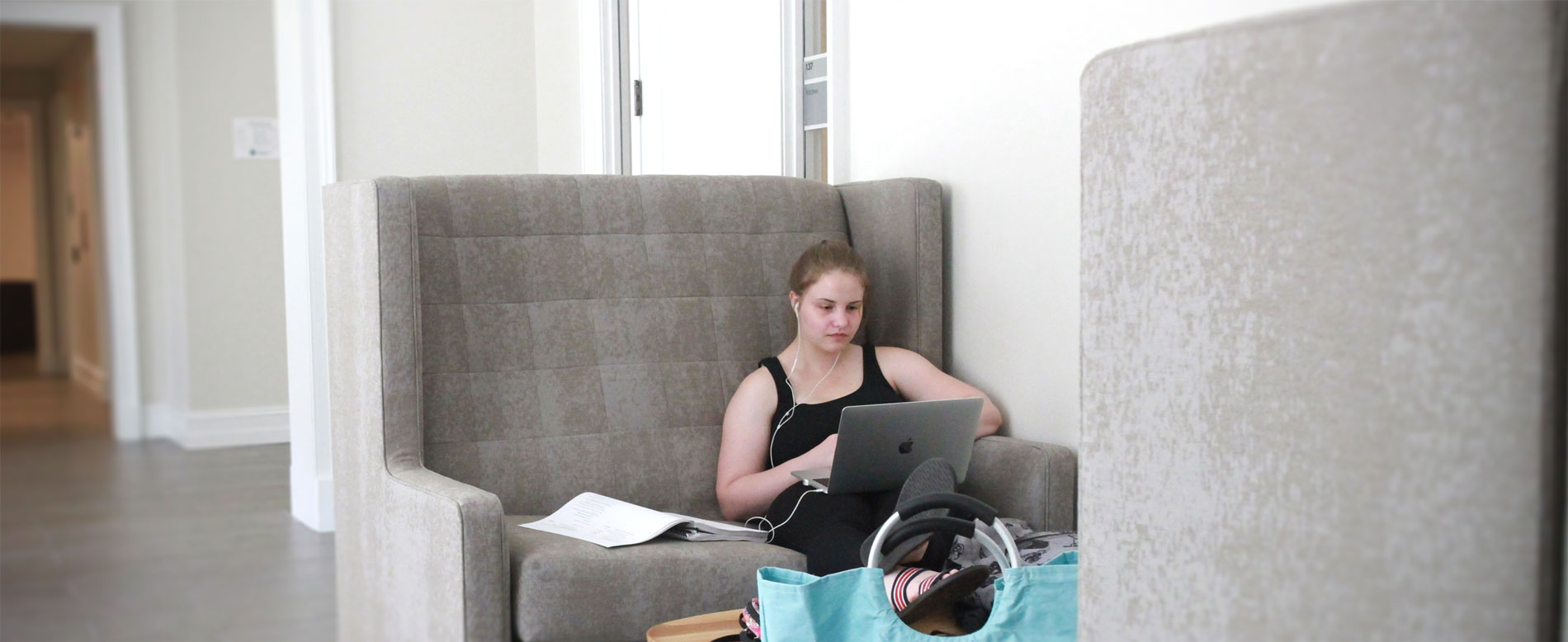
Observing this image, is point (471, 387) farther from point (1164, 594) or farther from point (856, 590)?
point (1164, 594)

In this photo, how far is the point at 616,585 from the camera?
74.4 inches

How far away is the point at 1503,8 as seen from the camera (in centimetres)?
79

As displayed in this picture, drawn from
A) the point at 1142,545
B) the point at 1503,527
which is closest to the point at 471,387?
the point at 1142,545

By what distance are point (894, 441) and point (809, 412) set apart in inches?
12.4

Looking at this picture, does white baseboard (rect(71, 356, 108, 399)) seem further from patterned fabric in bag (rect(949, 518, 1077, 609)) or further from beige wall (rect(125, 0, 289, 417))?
patterned fabric in bag (rect(949, 518, 1077, 609))

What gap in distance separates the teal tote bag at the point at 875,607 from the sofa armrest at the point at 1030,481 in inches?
27.4

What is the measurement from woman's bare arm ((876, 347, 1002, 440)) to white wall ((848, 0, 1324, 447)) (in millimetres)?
118

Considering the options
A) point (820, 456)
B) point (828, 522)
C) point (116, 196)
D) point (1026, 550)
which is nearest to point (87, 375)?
point (116, 196)

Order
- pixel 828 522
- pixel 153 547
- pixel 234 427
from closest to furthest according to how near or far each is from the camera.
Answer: pixel 828 522, pixel 153 547, pixel 234 427

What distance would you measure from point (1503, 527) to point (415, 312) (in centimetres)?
174

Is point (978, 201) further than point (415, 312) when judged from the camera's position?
Yes

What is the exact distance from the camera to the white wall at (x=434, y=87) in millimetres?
4172

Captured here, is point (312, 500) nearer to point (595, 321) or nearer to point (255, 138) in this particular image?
point (595, 321)

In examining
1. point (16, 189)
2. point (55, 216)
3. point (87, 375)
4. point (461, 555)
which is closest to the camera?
point (461, 555)
